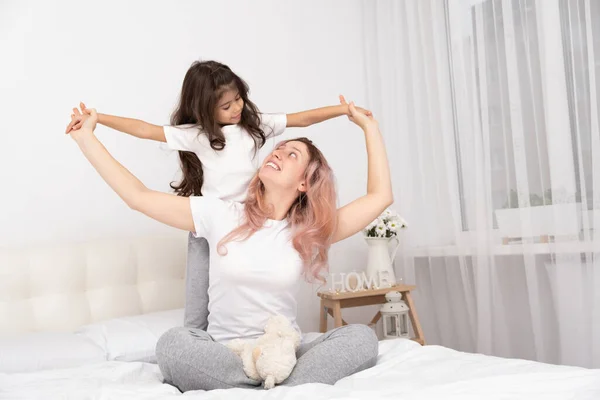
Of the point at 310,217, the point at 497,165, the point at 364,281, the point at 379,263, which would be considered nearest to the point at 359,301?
the point at 364,281

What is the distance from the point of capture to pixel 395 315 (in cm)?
303

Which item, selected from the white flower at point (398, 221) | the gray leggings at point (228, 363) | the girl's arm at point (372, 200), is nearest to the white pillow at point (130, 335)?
the gray leggings at point (228, 363)

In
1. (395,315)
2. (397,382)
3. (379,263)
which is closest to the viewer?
(397,382)

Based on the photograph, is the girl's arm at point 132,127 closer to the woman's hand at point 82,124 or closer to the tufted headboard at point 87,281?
the woman's hand at point 82,124

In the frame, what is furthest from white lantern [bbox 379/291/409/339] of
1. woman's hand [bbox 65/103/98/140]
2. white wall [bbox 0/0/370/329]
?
woman's hand [bbox 65/103/98/140]

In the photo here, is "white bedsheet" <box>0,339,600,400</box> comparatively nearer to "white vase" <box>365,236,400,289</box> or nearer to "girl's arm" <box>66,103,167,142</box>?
"girl's arm" <box>66,103,167,142</box>

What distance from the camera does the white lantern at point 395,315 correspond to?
299 cm

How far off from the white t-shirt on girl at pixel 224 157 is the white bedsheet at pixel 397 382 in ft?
2.14

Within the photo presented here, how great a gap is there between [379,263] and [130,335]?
1.33 m

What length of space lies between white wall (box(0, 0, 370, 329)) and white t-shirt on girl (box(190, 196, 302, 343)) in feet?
3.83

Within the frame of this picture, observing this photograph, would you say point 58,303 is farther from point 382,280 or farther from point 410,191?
point 410,191

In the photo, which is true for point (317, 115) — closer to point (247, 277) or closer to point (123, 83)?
point (247, 277)

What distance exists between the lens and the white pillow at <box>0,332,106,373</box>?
2.03 metres

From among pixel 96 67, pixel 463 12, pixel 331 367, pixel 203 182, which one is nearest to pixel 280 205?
pixel 203 182
